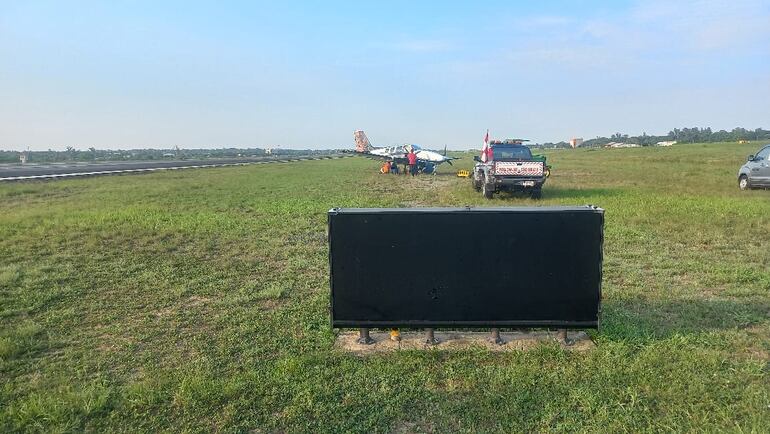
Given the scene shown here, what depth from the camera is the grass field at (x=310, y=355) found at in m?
3.29

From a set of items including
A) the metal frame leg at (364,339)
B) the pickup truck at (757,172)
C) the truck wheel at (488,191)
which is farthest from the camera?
the pickup truck at (757,172)

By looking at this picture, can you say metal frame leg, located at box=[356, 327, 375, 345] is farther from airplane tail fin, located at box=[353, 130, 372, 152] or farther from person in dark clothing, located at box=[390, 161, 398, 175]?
airplane tail fin, located at box=[353, 130, 372, 152]

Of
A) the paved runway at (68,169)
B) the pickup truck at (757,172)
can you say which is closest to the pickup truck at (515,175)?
the pickup truck at (757,172)

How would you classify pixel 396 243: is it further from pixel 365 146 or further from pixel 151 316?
pixel 365 146

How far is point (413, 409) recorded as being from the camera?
340cm

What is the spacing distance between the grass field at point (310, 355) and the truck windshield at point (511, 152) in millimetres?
8038

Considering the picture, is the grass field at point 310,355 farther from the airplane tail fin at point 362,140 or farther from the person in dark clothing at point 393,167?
the airplane tail fin at point 362,140

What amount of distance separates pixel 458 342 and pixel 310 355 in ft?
4.74

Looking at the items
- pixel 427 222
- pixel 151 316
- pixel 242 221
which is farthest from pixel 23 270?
pixel 427 222

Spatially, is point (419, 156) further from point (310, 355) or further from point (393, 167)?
point (310, 355)

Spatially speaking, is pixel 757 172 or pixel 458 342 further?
pixel 757 172

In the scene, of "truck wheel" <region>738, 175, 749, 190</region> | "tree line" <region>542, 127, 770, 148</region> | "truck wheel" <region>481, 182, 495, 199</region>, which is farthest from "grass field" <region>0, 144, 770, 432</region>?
"tree line" <region>542, 127, 770, 148</region>

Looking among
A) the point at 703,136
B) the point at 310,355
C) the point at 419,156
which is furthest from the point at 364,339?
the point at 703,136

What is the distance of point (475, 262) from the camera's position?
4152mm
